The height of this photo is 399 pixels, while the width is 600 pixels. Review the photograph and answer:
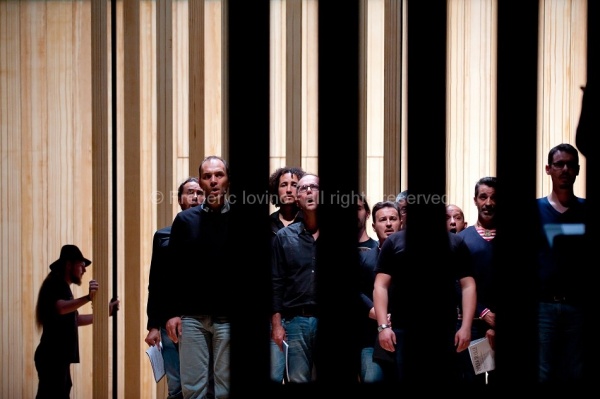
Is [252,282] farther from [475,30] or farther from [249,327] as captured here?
[475,30]

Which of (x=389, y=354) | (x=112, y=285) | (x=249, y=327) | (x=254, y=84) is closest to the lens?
(x=249, y=327)

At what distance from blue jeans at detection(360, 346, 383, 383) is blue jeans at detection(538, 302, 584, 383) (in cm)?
60

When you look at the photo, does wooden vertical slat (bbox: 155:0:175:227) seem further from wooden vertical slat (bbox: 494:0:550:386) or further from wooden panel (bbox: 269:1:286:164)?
wooden vertical slat (bbox: 494:0:550:386)

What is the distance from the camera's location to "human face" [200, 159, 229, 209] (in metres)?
3.11

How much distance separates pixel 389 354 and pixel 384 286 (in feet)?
0.83

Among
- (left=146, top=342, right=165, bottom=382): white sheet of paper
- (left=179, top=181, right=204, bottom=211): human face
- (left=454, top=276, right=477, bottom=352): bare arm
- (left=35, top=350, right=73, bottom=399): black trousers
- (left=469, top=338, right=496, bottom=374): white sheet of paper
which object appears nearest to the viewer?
(left=454, top=276, right=477, bottom=352): bare arm

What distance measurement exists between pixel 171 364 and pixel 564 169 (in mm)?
1987

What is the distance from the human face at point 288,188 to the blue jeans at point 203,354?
0.76 metres

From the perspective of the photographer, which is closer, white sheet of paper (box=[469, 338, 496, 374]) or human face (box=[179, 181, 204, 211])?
white sheet of paper (box=[469, 338, 496, 374])

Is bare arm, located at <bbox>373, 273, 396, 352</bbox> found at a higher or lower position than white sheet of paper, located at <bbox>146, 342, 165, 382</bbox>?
higher

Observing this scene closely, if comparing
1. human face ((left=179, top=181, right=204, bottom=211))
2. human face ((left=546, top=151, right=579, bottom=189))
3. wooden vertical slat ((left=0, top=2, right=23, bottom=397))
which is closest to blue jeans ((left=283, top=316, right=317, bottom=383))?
human face ((left=179, top=181, right=204, bottom=211))

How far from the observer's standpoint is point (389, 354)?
9.21 ft

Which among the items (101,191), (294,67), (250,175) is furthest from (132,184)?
(250,175)

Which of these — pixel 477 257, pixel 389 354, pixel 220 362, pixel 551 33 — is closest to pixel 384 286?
pixel 389 354
